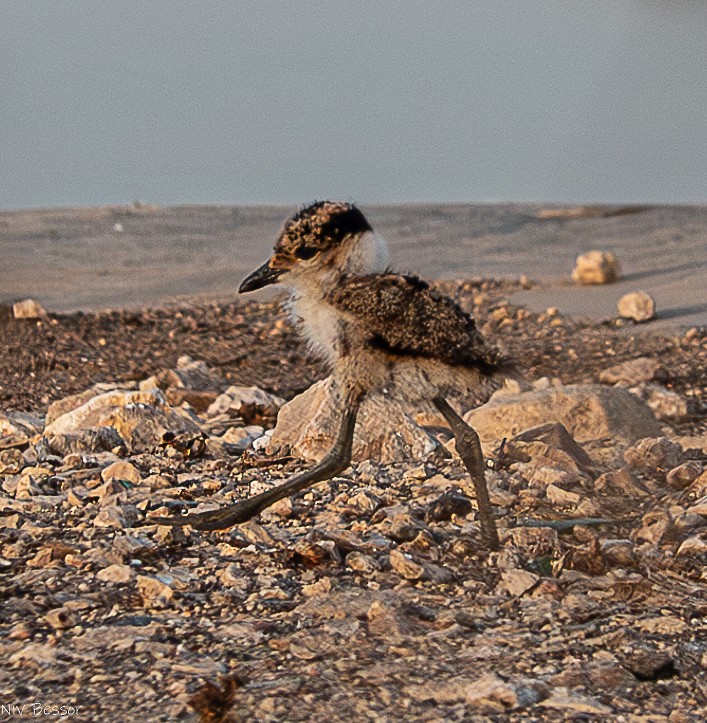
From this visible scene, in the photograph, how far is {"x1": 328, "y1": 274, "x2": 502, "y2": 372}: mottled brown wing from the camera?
368cm

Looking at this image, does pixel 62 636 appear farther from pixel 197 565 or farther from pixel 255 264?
pixel 255 264

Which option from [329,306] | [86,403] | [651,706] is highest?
[329,306]

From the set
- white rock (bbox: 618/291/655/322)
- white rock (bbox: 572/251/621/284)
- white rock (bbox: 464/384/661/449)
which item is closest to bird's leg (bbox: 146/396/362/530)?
white rock (bbox: 464/384/661/449)

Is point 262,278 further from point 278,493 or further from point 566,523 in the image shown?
point 566,523

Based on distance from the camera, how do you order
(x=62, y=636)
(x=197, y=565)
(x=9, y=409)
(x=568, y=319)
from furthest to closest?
(x=568, y=319), (x=9, y=409), (x=197, y=565), (x=62, y=636)

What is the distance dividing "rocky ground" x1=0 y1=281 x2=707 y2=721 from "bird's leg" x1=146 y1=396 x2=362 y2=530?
0.07 meters

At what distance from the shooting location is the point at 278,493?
3.90 m

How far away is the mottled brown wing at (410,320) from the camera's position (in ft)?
12.1

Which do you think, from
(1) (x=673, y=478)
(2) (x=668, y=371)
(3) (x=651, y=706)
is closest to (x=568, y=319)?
(2) (x=668, y=371)

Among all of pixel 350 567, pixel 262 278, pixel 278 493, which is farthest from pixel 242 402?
pixel 350 567

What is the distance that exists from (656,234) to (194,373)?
6.00m

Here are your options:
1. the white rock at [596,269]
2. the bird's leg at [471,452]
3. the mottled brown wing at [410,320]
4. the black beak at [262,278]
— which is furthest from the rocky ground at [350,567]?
the white rock at [596,269]

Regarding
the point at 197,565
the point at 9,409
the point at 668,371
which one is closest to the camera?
the point at 197,565

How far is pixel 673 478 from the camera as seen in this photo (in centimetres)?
434
